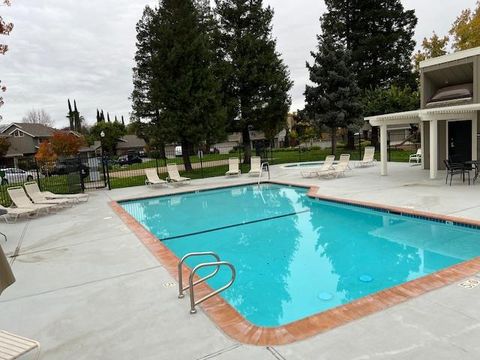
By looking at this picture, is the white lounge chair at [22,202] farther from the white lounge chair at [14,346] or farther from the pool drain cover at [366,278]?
the pool drain cover at [366,278]

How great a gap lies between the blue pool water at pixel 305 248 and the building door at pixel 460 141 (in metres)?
8.06

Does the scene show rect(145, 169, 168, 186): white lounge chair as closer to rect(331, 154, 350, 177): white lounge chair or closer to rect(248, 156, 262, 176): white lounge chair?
rect(248, 156, 262, 176): white lounge chair

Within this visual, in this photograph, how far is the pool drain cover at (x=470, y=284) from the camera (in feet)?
14.5

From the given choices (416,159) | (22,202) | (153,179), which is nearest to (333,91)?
(416,159)

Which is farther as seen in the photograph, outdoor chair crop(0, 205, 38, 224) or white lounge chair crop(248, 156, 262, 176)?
white lounge chair crop(248, 156, 262, 176)

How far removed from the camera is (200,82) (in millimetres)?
20203

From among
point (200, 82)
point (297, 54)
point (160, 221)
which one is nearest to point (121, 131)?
point (297, 54)

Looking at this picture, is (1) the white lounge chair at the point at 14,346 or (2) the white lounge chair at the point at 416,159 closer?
(1) the white lounge chair at the point at 14,346

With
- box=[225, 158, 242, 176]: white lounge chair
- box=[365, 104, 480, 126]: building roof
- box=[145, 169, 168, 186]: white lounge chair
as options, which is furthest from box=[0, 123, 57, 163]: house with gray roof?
box=[365, 104, 480, 126]: building roof

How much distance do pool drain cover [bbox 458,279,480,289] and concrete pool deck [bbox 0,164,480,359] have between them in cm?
11

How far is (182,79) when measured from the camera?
19547 mm

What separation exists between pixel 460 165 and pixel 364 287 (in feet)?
29.7

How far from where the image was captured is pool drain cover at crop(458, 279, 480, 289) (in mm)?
4430

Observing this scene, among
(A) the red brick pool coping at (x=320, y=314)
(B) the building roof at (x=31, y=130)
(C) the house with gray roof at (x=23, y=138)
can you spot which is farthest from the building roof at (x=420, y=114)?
(B) the building roof at (x=31, y=130)
